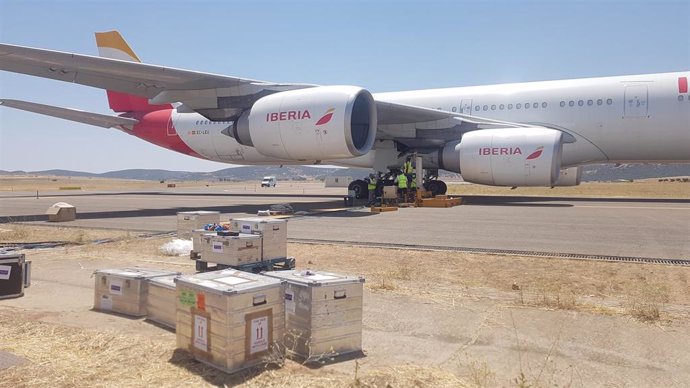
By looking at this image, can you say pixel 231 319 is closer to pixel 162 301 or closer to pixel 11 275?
pixel 162 301

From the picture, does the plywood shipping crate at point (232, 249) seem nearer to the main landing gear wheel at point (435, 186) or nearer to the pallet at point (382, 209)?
the pallet at point (382, 209)

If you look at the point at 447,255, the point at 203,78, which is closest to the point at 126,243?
the point at 447,255

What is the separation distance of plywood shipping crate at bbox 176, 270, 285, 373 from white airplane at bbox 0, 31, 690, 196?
10.3 metres

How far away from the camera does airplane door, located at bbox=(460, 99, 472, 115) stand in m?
20.4

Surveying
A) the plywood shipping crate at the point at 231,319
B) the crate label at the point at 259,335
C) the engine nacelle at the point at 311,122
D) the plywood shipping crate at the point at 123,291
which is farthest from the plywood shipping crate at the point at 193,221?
the crate label at the point at 259,335

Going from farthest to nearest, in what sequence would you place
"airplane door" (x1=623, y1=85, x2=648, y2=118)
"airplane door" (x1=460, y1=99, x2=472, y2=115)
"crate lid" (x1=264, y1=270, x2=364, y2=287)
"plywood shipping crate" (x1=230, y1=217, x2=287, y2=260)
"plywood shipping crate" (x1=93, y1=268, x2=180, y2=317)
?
"airplane door" (x1=460, y1=99, x2=472, y2=115), "airplane door" (x1=623, y1=85, x2=648, y2=118), "plywood shipping crate" (x1=230, y1=217, x2=287, y2=260), "plywood shipping crate" (x1=93, y1=268, x2=180, y2=317), "crate lid" (x1=264, y1=270, x2=364, y2=287)

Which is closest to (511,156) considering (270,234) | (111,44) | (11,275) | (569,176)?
(569,176)

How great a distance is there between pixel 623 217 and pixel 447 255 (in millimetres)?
7664

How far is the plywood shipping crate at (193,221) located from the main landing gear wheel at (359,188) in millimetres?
10836

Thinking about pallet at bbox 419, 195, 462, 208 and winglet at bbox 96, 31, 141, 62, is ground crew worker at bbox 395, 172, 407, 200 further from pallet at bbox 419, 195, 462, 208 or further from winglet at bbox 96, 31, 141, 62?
winglet at bbox 96, 31, 141, 62

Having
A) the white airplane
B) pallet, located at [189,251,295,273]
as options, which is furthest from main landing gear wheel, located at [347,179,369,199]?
pallet, located at [189,251,295,273]

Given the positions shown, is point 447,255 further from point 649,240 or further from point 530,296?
point 649,240

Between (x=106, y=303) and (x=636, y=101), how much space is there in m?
17.6

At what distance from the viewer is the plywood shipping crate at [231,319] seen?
11.3ft
